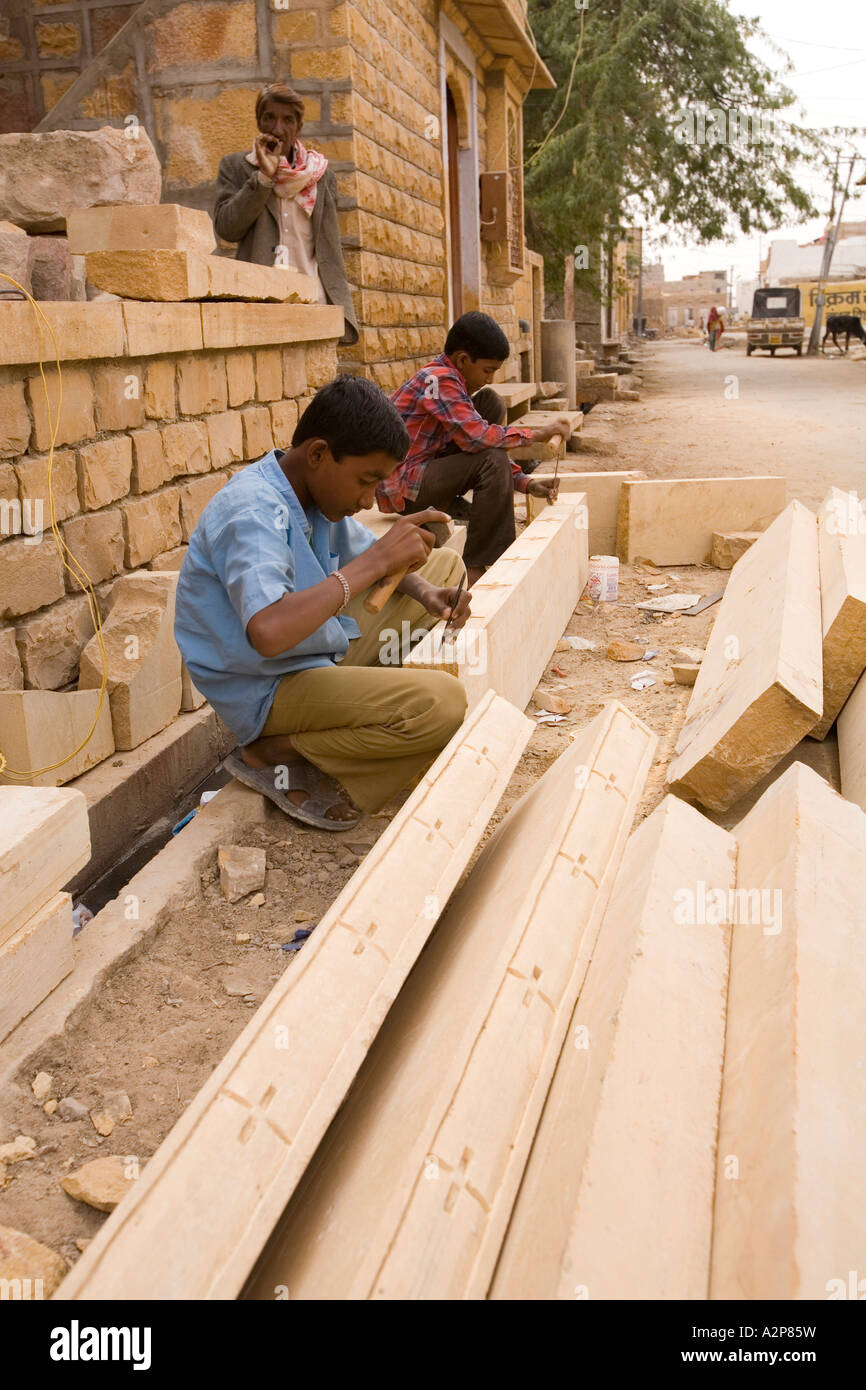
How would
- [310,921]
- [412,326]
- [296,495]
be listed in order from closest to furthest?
1. [310,921]
2. [296,495]
3. [412,326]

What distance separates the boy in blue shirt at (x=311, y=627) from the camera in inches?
113

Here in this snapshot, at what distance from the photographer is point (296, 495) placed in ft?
10.4

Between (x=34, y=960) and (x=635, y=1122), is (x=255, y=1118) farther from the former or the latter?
(x=34, y=960)

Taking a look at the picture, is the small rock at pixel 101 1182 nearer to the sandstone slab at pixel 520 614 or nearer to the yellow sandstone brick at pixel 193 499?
the sandstone slab at pixel 520 614

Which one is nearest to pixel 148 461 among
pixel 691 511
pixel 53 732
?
pixel 53 732

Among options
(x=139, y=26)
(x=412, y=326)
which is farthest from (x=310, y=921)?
(x=412, y=326)

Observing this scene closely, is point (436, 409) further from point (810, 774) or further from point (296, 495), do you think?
point (810, 774)

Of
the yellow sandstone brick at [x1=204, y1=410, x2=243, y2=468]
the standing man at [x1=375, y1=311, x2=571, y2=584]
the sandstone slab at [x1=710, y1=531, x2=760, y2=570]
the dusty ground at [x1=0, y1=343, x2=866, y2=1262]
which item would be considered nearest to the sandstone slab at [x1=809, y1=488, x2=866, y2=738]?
the dusty ground at [x1=0, y1=343, x2=866, y2=1262]

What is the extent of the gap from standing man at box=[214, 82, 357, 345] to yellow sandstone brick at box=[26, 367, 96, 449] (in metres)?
2.32

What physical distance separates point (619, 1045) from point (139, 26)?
660 centimetres

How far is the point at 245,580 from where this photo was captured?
2.80 m

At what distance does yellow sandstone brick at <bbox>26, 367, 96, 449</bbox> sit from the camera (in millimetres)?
3373

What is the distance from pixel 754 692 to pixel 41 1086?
6.91 ft
